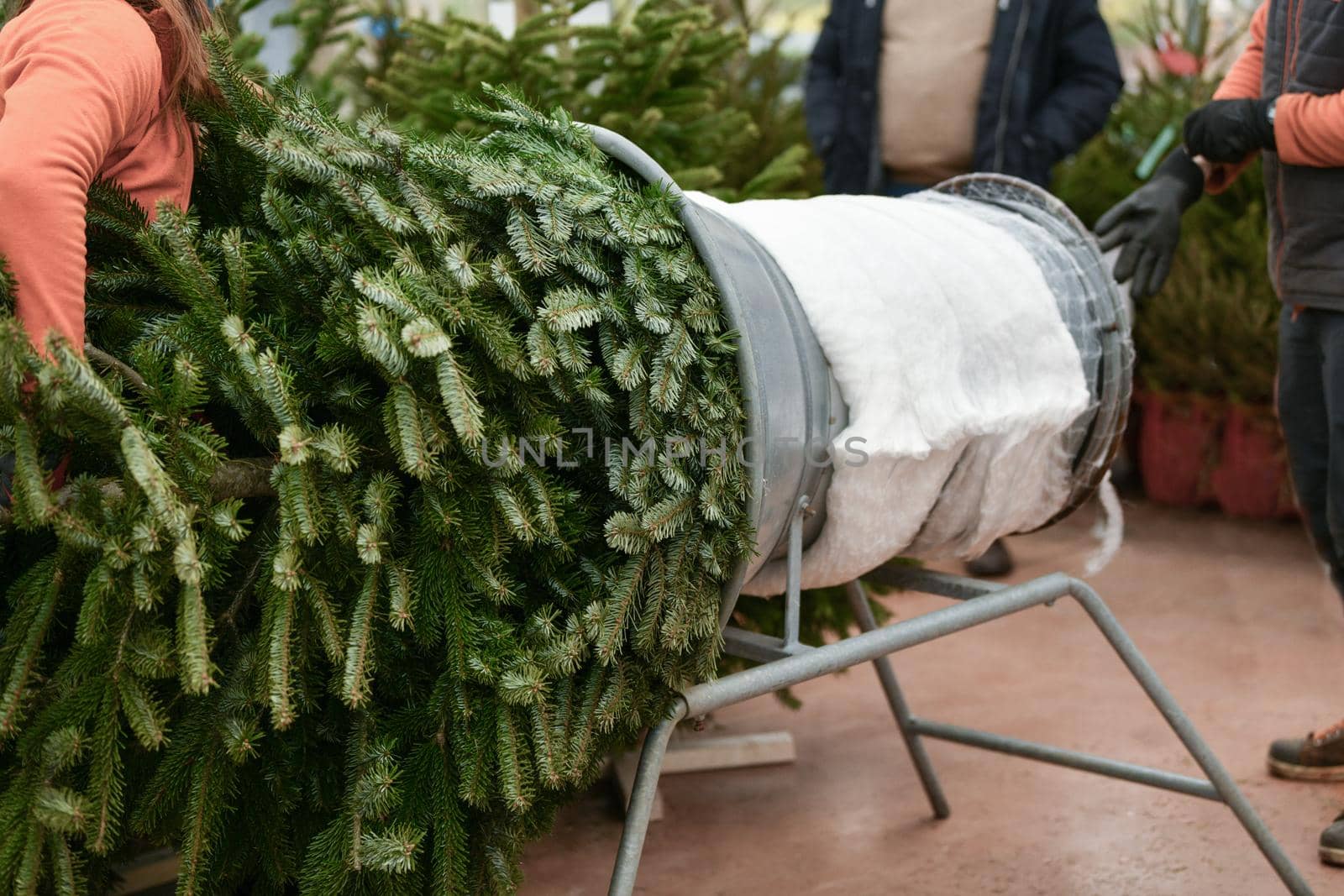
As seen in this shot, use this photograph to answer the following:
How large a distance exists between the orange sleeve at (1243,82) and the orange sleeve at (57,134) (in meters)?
1.90

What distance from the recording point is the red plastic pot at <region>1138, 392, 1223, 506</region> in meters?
4.53

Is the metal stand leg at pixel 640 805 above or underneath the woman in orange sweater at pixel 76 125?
underneath

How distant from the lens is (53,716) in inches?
44.8

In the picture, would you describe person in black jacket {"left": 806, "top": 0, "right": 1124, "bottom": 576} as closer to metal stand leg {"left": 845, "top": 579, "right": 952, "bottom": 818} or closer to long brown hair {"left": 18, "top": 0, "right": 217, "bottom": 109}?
metal stand leg {"left": 845, "top": 579, "right": 952, "bottom": 818}

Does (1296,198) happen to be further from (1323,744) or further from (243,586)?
(243,586)

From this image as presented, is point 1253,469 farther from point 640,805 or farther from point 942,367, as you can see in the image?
point 640,805

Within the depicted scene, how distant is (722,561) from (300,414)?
18.6 inches

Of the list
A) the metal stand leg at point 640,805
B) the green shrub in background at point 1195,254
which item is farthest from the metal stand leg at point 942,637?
the green shrub in background at point 1195,254

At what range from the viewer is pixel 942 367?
1559 mm

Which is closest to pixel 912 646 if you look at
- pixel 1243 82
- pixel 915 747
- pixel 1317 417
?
pixel 915 747

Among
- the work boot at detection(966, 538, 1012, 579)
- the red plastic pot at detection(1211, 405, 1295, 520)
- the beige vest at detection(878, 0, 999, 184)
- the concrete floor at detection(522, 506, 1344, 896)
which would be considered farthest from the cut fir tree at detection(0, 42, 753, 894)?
the red plastic pot at detection(1211, 405, 1295, 520)

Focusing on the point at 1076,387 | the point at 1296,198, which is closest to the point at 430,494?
the point at 1076,387

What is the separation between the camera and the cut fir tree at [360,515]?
3.69 feet

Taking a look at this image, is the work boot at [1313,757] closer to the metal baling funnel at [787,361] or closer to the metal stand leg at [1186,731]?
the metal stand leg at [1186,731]
